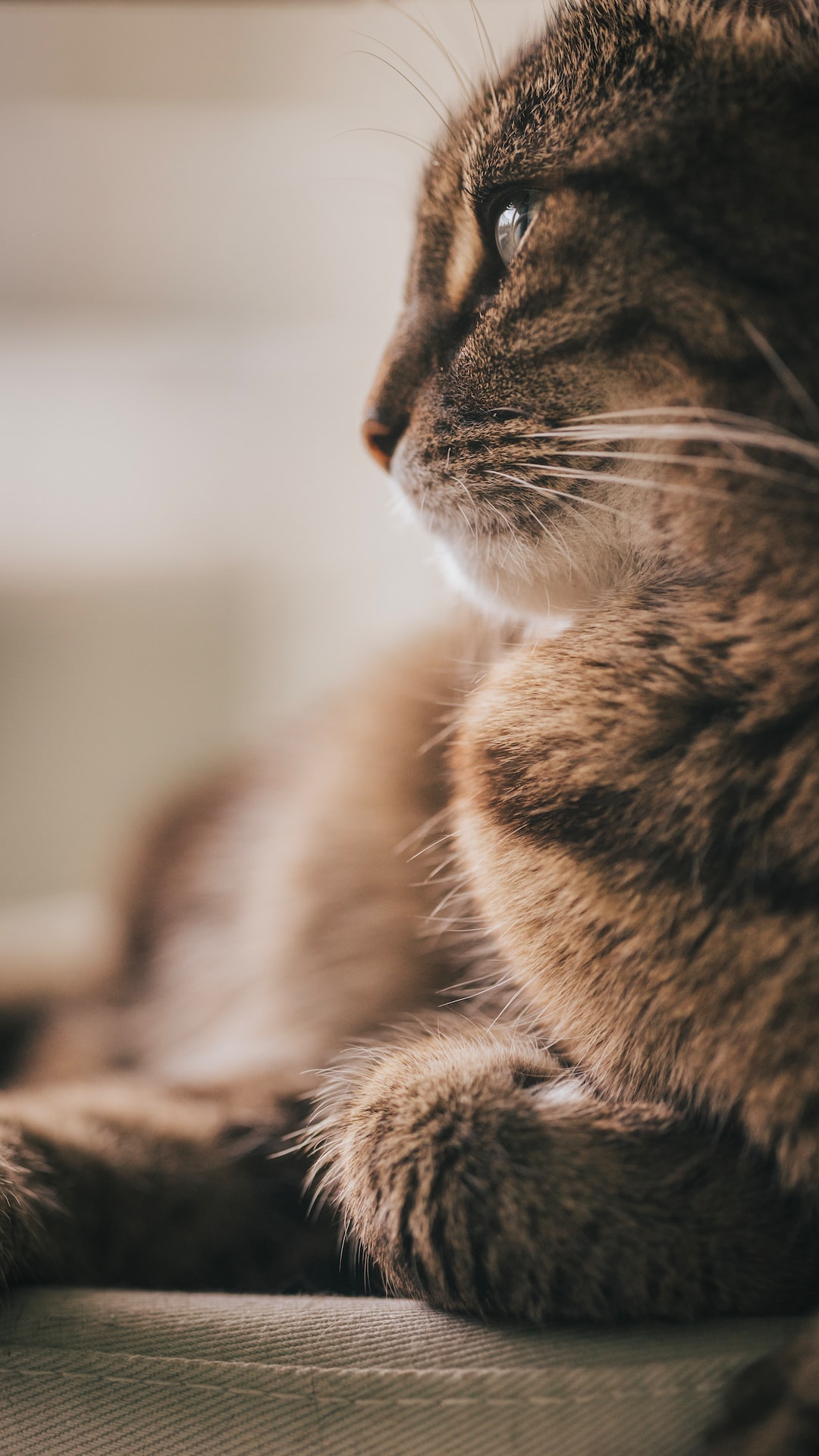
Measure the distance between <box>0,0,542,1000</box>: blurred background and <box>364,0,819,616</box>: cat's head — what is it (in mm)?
658

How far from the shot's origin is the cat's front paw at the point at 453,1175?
40 cm

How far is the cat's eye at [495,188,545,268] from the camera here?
483 mm

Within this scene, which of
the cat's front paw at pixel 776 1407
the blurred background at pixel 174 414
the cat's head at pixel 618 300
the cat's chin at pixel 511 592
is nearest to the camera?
the cat's front paw at pixel 776 1407

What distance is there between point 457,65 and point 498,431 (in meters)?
0.28

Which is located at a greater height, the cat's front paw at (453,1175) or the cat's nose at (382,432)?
the cat's nose at (382,432)

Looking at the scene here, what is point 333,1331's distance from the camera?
412mm

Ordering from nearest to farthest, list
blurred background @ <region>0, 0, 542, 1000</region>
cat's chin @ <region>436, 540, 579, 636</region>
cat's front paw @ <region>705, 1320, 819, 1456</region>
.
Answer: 1. cat's front paw @ <region>705, 1320, 819, 1456</region>
2. cat's chin @ <region>436, 540, 579, 636</region>
3. blurred background @ <region>0, 0, 542, 1000</region>

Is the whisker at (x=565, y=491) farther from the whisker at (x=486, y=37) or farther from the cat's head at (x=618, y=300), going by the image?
→ the whisker at (x=486, y=37)

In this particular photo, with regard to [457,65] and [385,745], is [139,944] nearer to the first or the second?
[385,745]

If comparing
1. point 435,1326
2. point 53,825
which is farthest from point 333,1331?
point 53,825

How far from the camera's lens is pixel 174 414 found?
1.64 metres

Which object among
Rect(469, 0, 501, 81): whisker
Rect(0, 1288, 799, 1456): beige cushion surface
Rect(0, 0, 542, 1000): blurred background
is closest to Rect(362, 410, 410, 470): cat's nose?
Rect(469, 0, 501, 81): whisker

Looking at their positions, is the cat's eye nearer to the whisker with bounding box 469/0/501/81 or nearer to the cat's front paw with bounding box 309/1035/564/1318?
the whisker with bounding box 469/0/501/81

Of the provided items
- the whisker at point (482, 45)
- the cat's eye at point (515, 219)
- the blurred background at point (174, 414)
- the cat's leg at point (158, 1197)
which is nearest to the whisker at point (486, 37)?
the whisker at point (482, 45)
